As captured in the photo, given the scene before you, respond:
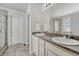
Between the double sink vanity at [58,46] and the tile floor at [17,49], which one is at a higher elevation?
the double sink vanity at [58,46]

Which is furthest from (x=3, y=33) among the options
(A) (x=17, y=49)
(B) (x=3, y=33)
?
(A) (x=17, y=49)

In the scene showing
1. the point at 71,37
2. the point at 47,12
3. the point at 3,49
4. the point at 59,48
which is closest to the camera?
the point at 59,48

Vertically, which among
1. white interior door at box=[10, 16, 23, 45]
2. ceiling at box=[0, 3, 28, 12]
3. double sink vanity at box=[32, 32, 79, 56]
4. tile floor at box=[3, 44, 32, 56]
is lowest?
tile floor at box=[3, 44, 32, 56]

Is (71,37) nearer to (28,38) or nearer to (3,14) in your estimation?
(28,38)

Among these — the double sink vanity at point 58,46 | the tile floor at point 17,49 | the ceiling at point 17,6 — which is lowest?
the tile floor at point 17,49

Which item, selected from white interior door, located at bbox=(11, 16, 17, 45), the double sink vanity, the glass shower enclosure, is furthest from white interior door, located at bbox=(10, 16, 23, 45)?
the double sink vanity

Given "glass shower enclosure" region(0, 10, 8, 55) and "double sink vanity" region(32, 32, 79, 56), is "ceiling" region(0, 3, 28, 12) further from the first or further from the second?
"double sink vanity" region(32, 32, 79, 56)

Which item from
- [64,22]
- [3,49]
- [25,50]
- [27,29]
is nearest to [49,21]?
[64,22]

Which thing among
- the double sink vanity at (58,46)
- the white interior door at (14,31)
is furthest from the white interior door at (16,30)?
the double sink vanity at (58,46)

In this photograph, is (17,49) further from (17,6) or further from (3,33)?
(17,6)

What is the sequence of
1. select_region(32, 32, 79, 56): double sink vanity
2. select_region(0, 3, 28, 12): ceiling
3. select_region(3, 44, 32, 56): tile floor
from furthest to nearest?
select_region(3, 44, 32, 56): tile floor, select_region(0, 3, 28, 12): ceiling, select_region(32, 32, 79, 56): double sink vanity

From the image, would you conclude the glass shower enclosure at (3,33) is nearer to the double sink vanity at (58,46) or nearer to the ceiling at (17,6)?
the ceiling at (17,6)

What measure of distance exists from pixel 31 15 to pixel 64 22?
78cm

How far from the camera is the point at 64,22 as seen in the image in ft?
7.17
